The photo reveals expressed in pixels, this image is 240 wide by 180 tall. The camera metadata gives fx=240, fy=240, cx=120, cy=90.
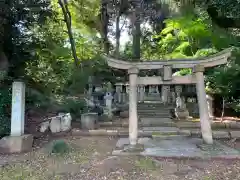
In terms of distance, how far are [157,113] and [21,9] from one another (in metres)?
5.68

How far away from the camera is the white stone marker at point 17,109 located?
5.95 m

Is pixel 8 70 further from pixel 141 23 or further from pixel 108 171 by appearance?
pixel 141 23

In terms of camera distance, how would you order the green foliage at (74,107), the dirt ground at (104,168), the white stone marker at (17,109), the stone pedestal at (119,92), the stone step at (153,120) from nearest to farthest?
the dirt ground at (104,168), the white stone marker at (17,109), the stone step at (153,120), the green foliage at (74,107), the stone pedestal at (119,92)

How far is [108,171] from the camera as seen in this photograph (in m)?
4.38

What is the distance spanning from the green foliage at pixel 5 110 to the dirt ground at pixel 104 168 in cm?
106

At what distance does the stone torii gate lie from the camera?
563cm

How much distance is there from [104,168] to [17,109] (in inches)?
115

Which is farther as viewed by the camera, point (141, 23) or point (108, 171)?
point (141, 23)

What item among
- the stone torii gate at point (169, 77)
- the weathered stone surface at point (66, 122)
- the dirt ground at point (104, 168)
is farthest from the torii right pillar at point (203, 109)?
the weathered stone surface at point (66, 122)

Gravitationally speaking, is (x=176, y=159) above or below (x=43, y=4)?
below

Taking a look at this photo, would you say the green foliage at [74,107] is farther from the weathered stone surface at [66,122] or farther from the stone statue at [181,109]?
the stone statue at [181,109]

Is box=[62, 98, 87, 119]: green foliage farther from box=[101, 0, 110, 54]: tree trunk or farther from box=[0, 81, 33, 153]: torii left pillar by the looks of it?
box=[101, 0, 110, 54]: tree trunk

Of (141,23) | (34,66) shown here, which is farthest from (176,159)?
(141,23)

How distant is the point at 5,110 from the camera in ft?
22.6
